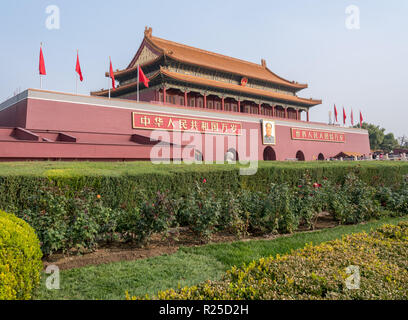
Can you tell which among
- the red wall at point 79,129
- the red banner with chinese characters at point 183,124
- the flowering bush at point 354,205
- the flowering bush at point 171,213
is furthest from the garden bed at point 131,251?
the red banner with chinese characters at point 183,124

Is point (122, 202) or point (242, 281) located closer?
point (242, 281)

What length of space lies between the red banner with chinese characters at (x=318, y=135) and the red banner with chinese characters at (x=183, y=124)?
7212 millimetres

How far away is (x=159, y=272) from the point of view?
3830mm

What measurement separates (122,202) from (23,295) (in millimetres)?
3224

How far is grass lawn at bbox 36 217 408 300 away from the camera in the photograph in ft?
10.9

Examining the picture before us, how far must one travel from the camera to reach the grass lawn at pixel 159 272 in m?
3.31

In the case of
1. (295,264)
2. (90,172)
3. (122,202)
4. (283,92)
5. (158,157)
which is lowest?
(295,264)

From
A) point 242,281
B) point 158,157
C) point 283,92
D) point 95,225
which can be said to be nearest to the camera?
point 242,281

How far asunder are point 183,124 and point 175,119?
2.13 feet

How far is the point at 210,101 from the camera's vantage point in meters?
26.7

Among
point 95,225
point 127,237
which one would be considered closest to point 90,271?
point 95,225

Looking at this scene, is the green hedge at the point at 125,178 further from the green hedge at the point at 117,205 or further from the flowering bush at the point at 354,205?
the flowering bush at the point at 354,205
